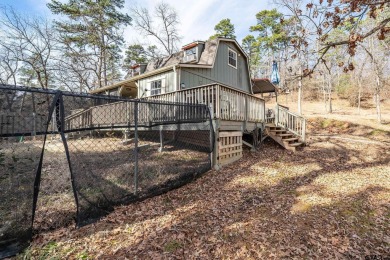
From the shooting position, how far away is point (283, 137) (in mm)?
9344

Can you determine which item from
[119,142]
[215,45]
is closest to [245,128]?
[119,142]

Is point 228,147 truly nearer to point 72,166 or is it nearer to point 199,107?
point 199,107

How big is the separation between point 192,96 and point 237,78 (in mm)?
8455

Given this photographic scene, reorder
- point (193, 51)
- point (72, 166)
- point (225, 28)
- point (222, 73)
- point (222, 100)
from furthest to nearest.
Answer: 1. point (225, 28)
2. point (222, 73)
3. point (193, 51)
4. point (222, 100)
5. point (72, 166)

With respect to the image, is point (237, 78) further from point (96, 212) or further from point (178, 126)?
point (96, 212)

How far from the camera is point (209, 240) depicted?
2.95 m

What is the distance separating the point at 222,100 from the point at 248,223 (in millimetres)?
3927

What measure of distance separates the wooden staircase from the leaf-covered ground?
9.42ft

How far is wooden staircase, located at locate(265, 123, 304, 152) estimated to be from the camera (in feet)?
28.6

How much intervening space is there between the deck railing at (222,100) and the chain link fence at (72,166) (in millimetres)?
464

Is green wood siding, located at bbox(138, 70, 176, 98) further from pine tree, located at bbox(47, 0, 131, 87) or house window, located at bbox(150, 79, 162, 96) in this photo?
pine tree, located at bbox(47, 0, 131, 87)

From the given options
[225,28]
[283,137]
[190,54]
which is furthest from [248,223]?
[225,28]

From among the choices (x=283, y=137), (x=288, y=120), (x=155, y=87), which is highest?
(x=155, y=87)

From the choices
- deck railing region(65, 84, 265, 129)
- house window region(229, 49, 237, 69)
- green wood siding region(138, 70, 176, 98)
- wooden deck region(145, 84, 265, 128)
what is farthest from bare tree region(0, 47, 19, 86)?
house window region(229, 49, 237, 69)
